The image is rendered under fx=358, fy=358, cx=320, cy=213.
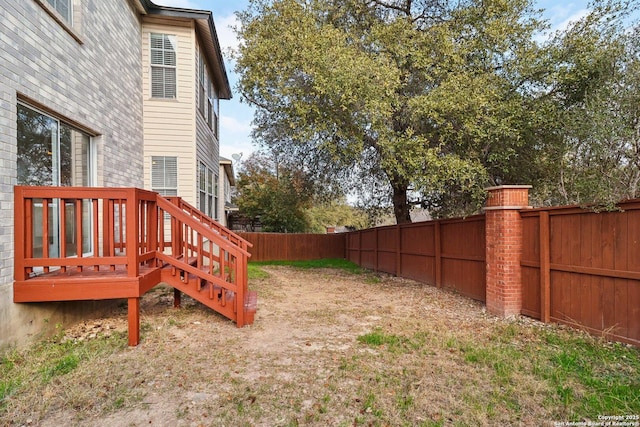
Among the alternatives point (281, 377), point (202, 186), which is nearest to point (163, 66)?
point (202, 186)

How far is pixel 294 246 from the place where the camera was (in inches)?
672

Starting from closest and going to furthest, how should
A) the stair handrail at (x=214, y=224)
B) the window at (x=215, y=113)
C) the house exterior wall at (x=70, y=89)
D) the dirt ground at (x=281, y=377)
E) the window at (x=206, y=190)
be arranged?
the dirt ground at (x=281, y=377) → the house exterior wall at (x=70, y=89) → the stair handrail at (x=214, y=224) → the window at (x=206, y=190) → the window at (x=215, y=113)

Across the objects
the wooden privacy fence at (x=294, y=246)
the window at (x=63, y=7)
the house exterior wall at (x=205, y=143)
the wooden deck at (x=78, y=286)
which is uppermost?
the window at (x=63, y=7)

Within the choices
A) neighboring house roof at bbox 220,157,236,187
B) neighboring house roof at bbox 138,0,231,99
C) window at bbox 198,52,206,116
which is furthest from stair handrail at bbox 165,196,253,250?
neighboring house roof at bbox 220,157,236,187

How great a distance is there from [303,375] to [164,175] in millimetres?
6308

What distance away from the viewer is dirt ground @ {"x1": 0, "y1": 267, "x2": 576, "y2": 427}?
108 inches

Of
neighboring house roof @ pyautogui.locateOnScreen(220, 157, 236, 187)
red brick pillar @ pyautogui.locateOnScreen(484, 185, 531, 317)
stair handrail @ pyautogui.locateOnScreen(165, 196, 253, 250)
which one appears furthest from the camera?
neighboring house roof @ pyautogui.locateOnScreen(220, 157, 236, 187)

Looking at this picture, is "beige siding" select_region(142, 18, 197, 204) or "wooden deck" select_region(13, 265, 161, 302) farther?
"beige siding" select_region(142, 18, 197, 204)

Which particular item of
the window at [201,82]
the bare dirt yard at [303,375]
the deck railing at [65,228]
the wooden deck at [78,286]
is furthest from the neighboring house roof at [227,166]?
the wooden deck at [78,286]

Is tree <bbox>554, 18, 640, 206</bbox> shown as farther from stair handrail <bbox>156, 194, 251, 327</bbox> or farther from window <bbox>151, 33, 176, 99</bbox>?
window <bbox>151, 33, 176, 99</bbox>

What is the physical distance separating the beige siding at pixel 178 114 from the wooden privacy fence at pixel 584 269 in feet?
22.8

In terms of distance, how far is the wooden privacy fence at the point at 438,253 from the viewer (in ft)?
22.6

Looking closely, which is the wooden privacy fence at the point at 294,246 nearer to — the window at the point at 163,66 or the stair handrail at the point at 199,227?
the window at the point at 163,66

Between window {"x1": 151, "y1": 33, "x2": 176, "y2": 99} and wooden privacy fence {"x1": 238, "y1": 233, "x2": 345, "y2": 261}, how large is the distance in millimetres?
8769
